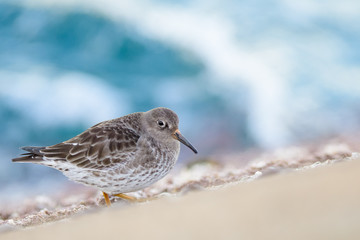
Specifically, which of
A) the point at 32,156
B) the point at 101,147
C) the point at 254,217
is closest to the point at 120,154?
the point at 101,147

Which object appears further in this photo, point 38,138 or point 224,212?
point 38,138

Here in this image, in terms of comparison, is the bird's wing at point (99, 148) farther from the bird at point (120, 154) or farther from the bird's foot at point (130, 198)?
the bird's foot at point (130, 198)

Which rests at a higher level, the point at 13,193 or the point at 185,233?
the point at 13,193

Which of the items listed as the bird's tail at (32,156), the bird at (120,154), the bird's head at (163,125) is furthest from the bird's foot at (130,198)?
the bird's tail at (32,156)

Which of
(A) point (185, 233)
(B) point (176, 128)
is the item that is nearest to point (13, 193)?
(B) point (176, 128)

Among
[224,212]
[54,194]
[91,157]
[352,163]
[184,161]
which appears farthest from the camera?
[184,161]

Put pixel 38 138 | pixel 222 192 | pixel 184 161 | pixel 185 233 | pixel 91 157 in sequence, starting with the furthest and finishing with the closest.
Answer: pixel 38 138
pixel 184 161
pixel 91 157
pixel 222 192
pixel 185 233

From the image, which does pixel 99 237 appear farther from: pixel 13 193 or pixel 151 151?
pixel 13 193

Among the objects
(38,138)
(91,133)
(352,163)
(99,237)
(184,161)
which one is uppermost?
(38,138)
